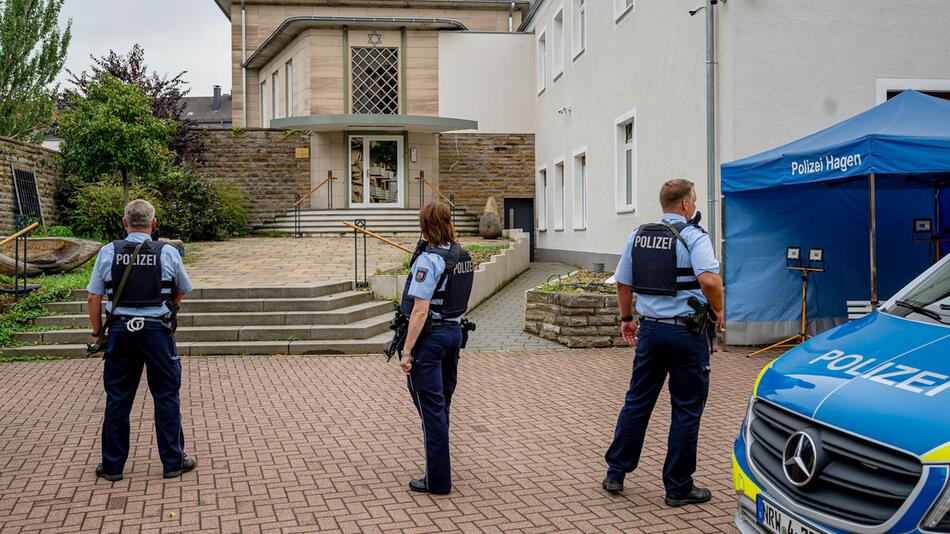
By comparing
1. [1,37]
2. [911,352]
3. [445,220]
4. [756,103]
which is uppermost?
[1,37]

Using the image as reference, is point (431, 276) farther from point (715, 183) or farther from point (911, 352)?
point (715, 183)

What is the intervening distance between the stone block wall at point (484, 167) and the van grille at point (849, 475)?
24569 millimetres

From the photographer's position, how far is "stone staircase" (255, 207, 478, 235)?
26.1 m

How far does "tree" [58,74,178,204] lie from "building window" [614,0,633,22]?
10.1 m

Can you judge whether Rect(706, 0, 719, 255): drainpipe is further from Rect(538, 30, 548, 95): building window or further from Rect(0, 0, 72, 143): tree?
Rect(0, 0, 72, 143): tree

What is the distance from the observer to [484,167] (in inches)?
1117

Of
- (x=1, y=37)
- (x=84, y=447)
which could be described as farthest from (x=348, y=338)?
(x=1, y=37)

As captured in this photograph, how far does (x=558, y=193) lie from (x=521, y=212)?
4.24m

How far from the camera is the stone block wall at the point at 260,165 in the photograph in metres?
28.3

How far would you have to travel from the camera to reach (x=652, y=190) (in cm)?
1562

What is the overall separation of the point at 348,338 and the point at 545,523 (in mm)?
7700

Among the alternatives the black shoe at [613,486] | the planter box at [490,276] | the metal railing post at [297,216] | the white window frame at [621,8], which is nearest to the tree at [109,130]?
the metal railing post at [297,216]

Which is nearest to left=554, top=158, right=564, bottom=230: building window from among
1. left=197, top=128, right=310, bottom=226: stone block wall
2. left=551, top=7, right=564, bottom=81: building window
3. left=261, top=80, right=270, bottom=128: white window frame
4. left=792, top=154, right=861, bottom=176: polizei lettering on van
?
left=551, top=7, right=564, bottom=81: building window

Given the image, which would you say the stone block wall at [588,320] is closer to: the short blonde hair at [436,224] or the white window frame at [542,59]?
the short blonde hair at [436,224]
